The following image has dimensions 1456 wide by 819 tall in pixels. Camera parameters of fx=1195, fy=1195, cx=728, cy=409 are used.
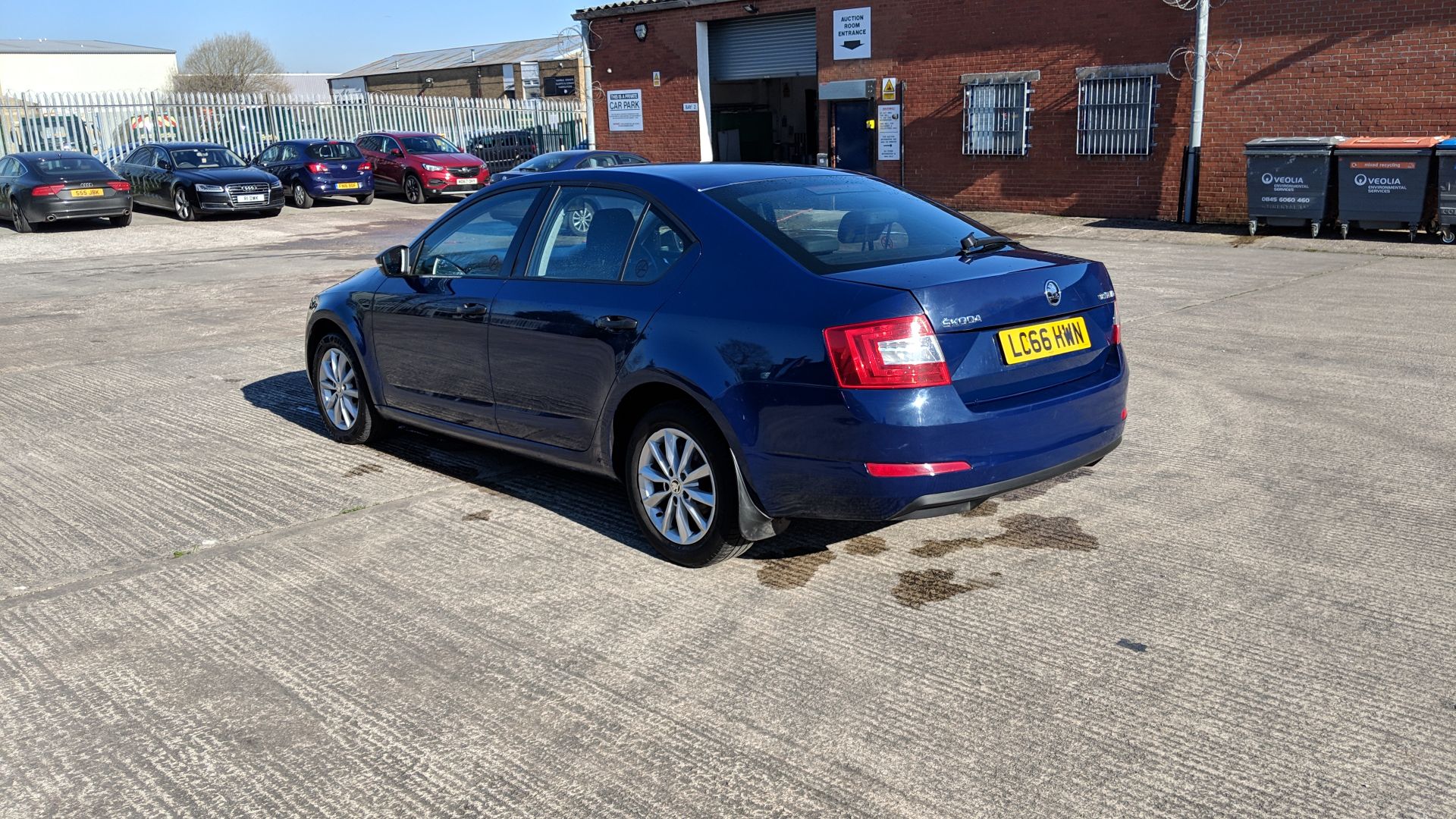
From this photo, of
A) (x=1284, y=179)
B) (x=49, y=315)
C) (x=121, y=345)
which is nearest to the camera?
(x=121, y=345)

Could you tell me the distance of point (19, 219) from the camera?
21.2 meters

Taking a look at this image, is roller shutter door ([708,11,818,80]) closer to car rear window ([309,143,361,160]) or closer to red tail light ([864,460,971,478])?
car rear window ([309,143,361,160])

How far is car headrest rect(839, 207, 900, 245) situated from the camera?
180 inches

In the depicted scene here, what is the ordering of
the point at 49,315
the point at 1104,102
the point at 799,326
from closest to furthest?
the point at 799,326, the point at 49,315, the point at 1104,102

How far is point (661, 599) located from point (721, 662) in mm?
574

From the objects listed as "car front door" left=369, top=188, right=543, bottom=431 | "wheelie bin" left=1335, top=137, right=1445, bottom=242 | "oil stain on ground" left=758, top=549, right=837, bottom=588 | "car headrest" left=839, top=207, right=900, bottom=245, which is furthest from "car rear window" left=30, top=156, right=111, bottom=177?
"oil stain on ground" left=758, top=549, right=837, bottom=588

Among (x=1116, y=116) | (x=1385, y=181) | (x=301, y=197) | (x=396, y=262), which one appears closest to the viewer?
(x=396, y=262)

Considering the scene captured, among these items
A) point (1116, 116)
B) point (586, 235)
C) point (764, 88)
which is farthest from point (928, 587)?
point (764, 88)

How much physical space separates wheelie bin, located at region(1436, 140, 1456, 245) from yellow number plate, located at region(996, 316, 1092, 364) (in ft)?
44.4

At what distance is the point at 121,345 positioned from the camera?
994 cm

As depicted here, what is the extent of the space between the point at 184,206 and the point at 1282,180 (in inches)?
765

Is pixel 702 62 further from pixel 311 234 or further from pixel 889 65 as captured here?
pixel 311 234

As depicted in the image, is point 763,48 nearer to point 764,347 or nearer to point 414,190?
point 414,190

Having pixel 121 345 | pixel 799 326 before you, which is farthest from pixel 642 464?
pixel 121 345
